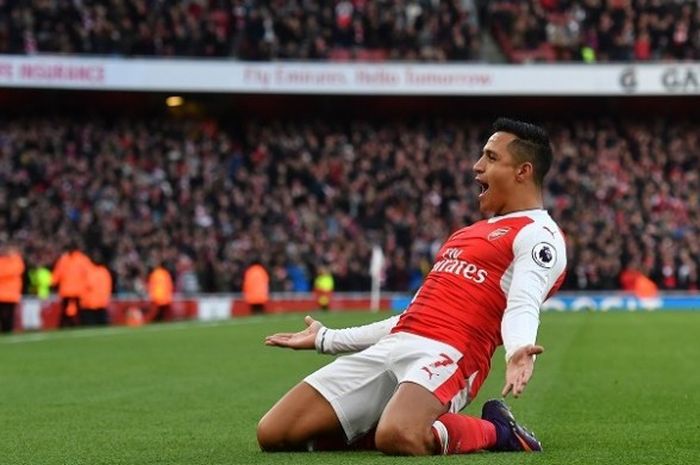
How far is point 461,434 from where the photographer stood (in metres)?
7.34

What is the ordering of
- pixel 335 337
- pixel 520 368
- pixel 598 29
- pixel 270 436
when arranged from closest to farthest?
1. pixel 520 368
2. pixel 270 436
3. pixel 335 337
4. pixel 598 29

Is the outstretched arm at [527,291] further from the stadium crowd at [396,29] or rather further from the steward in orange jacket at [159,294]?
the stadium crowd at [396,29]

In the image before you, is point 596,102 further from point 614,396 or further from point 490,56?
point 614,396

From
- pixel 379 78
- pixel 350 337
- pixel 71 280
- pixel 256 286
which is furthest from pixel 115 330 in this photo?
pixel 350 337

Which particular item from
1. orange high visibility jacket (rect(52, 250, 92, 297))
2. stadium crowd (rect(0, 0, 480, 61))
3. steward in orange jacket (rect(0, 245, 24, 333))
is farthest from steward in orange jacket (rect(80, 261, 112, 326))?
stadium crowd (rect(0, 0, 480, 61))

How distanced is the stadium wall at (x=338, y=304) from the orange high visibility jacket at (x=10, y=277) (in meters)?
6.56

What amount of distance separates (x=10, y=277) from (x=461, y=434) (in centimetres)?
2023

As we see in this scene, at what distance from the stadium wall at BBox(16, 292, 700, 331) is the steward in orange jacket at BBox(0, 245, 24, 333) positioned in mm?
6428

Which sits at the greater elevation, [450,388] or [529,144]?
[529,144]

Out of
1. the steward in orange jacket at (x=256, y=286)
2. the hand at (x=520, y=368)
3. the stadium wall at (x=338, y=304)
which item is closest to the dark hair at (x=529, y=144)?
the hand at (x=520, y=368)

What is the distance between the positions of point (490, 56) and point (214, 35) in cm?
830

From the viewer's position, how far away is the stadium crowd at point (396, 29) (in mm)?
42438

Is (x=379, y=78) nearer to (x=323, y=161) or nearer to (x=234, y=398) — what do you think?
(x=323, y=161)

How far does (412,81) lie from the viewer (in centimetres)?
4222
